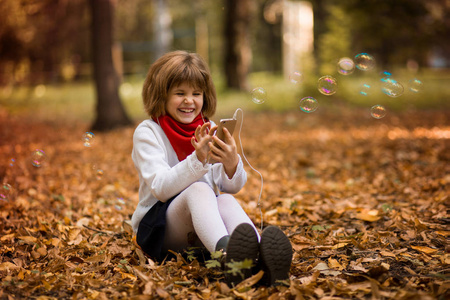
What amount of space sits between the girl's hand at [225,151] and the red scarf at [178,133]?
0.27m

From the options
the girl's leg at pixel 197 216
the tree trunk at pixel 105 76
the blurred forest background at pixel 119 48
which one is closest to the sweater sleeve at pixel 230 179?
the girl's leg at pixel 197 216

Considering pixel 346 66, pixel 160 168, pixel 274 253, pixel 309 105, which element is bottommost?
pixel 274 253

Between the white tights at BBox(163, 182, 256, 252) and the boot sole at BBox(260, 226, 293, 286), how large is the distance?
0.89 feet

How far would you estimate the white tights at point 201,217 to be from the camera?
7.88 ft

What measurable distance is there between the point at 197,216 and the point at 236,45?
43.1 ft

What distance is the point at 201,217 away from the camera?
2.40 meters

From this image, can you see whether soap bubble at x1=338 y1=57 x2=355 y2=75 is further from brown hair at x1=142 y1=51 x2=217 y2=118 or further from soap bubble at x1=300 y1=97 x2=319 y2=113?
brown hair at x1=142 y1=51 x2=217 y2=118

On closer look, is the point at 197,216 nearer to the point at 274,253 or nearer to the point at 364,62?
the point at 274,253

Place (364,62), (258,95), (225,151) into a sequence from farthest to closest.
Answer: (364,62)
(258,95)
(225,151)

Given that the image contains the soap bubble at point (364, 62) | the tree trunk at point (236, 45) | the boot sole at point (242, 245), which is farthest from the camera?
the tree trunk at point (236, 45)

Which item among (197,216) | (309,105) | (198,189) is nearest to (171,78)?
(198,189)

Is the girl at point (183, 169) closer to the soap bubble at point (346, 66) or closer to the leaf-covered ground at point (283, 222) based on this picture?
the leaf-covered ground at point (283, 222)

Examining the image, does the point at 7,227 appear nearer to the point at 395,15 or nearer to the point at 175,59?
the point at 175,59

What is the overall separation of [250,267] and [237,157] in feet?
2.26
